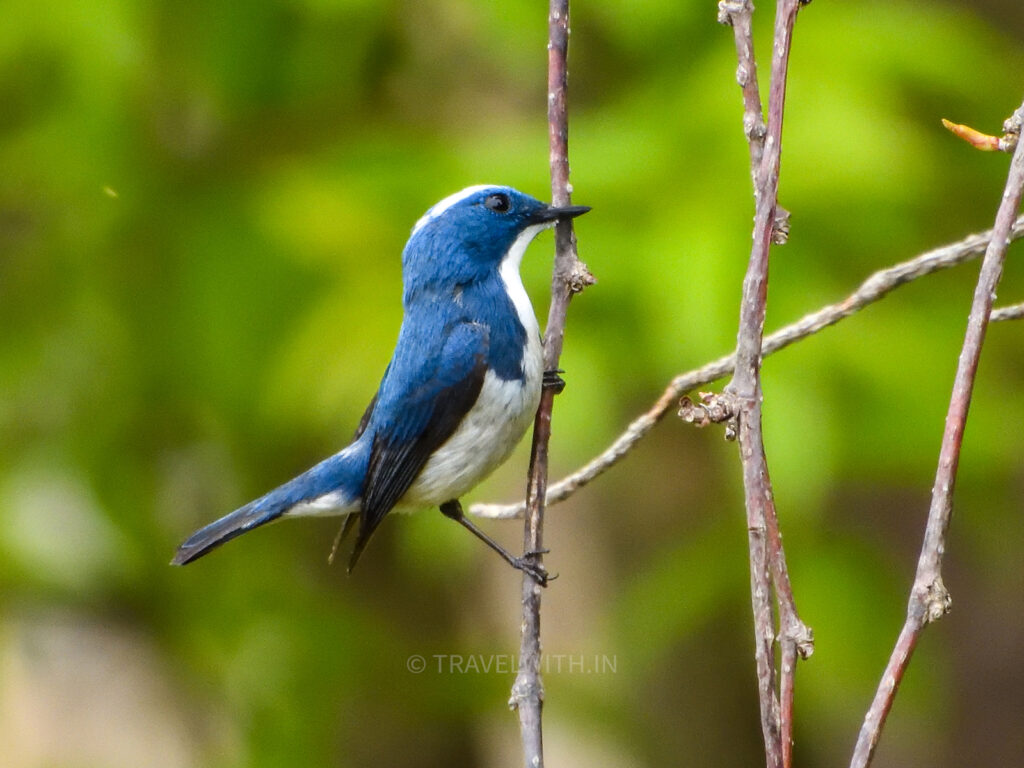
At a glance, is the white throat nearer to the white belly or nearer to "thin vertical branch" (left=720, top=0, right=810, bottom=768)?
the white belly

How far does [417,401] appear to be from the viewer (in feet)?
11.2

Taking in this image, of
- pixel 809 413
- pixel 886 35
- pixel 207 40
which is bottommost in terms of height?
pixel 809 413

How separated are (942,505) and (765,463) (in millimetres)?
235

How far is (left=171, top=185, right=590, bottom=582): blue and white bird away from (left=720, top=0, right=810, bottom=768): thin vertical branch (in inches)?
62.5

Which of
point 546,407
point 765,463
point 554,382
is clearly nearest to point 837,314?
point 765,463

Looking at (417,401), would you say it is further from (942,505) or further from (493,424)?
→ (942,505)

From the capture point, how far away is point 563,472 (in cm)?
527

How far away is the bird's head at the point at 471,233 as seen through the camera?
11.4 feet

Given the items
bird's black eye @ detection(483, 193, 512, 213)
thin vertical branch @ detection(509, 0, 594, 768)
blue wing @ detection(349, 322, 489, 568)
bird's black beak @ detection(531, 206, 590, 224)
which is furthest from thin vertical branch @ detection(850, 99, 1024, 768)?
bird's black eye @ detection(483, 193, 512, 213)

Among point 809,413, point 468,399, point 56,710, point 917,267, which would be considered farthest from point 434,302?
point 56,710

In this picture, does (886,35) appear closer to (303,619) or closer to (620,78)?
(620,78)

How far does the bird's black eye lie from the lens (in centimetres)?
348

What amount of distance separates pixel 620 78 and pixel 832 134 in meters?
1.21

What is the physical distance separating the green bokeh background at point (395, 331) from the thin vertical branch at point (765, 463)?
55.9 inches
